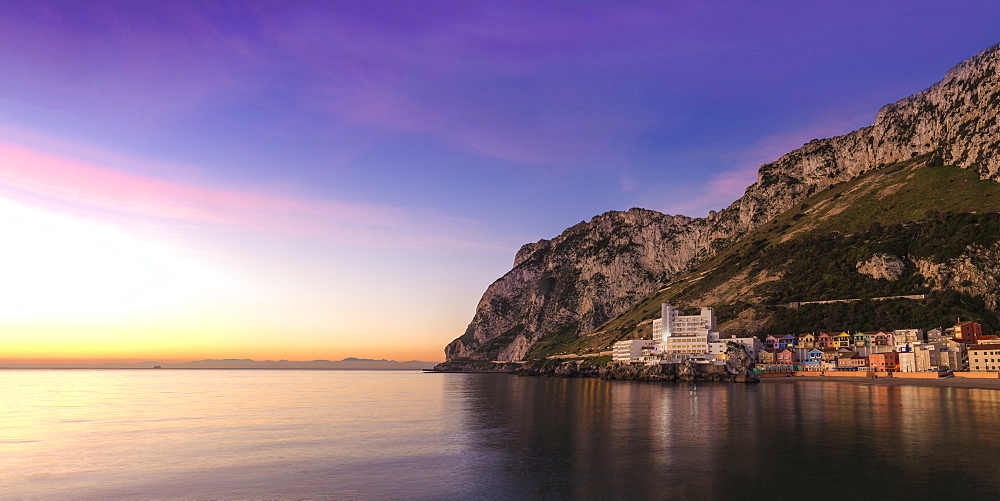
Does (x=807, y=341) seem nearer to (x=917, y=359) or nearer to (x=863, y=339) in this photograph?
(x=863, y=339)

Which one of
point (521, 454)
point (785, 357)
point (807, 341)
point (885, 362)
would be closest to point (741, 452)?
point (521, 454)

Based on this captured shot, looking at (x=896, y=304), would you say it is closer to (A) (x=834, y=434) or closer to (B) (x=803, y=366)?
(B) (x=803, y=366)

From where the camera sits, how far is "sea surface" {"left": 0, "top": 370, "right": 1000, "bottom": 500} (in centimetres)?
3525

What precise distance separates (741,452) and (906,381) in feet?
399

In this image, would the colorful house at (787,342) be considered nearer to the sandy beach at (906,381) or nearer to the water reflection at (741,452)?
the sandy beach at (906,381)

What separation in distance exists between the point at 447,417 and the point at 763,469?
47439 millimetres

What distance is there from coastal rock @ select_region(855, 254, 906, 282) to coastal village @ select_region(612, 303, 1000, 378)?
94.8 feet

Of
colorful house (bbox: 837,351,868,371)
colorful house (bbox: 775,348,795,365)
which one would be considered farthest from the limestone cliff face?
colorful house (bbox: 775,348,795,365)

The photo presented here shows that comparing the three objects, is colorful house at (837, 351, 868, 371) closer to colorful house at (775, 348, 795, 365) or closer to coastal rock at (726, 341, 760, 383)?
colorful house at (775, 348, 795, 365)

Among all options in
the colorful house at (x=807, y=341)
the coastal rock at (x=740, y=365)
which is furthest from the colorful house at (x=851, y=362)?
the coastal rock at (x=740, y=365)

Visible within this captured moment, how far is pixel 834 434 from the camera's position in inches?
2168

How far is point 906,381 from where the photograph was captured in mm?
137125

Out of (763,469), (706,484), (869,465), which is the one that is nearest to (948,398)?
(869,465)

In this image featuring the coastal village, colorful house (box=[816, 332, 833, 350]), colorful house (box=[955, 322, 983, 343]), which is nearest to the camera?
the coastal village
